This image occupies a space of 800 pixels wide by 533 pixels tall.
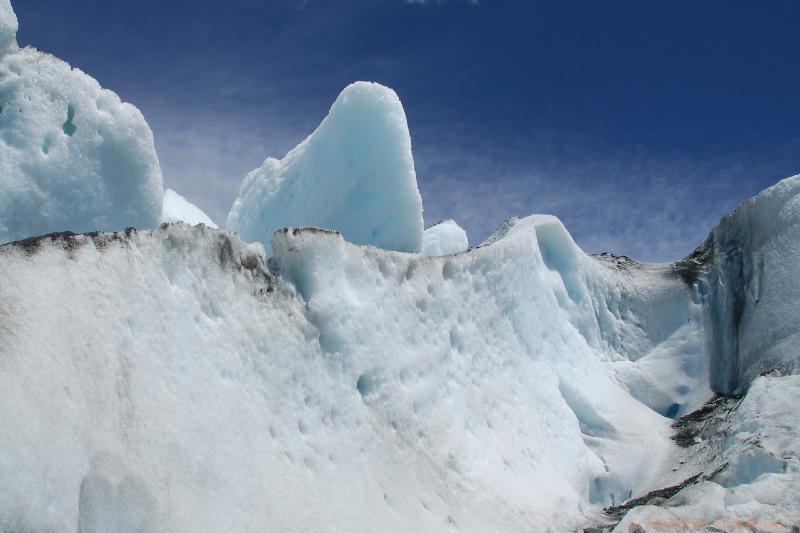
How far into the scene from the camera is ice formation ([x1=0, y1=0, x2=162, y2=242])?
8.03m

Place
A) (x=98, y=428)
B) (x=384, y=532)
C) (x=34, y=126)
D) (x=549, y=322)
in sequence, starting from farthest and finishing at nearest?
(x=549, y=322), (x=34, y=126), (x=384, y=532), (x=98, y=428)

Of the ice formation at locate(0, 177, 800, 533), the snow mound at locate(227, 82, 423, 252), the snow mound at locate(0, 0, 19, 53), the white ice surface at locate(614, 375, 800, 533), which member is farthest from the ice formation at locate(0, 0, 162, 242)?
the white ice surface at locate(614, 375, 800, 533)

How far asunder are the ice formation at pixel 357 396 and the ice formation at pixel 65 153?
1.76 m

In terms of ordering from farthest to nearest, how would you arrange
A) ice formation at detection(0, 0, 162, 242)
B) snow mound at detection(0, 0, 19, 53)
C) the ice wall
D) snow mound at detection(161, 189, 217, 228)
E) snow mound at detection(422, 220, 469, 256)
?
snow mound at detection(422, 220, 469, 256), the ice wall, snow mound at detection(161, 189, 217, 228), snow mound at detection(0, 0, 19, 53), ice formation at detection(0, 0, 162, 242)

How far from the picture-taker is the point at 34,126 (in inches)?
322

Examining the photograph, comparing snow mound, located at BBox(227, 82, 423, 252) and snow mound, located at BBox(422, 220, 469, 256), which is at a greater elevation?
snow mound, located at BBox(422, 220, 469, 256)

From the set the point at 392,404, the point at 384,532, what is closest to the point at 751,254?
the point at 392,404

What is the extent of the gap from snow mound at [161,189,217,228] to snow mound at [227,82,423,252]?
178 cm

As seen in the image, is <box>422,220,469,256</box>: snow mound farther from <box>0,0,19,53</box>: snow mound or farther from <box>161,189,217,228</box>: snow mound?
<box>0,0,19,53</box>: snow mound

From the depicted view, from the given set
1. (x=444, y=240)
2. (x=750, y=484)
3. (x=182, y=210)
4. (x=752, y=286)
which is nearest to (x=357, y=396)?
(x=750, y=484)

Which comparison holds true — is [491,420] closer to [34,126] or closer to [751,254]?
[34,126]

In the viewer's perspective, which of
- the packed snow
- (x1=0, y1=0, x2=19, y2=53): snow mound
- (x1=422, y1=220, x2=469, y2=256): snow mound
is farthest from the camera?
(x1=422, y1=220, x2=469, y2=256): snow mound

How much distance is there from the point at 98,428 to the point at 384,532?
10.4 ft

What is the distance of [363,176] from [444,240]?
5.55 metres
